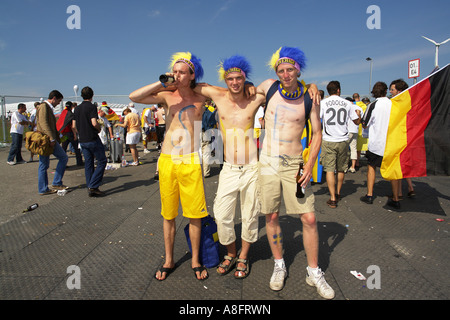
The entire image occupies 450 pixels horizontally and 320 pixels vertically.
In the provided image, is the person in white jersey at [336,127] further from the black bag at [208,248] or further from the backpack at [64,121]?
the backpack at [64,121]

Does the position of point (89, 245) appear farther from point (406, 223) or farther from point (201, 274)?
point (406, 223)

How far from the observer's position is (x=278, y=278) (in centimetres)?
267

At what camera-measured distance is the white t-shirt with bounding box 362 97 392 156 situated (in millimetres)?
4824

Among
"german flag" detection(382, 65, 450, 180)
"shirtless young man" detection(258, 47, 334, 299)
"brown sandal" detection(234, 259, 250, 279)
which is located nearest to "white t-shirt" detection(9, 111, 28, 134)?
"brown sandal" detection(234, 259, 250, 279)

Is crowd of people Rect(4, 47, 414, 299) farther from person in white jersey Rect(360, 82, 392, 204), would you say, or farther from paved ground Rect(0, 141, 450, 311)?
person in white jersey Rect(360, 82, 392, 204)

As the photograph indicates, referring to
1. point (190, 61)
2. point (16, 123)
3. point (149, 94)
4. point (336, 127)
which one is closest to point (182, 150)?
point (149, 94)

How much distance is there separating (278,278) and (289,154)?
1.23m

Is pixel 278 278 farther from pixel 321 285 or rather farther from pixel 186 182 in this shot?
pixel 186 182

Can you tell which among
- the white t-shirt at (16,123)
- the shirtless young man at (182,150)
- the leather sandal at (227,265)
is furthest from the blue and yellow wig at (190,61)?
the white t-shirt at (16,123)

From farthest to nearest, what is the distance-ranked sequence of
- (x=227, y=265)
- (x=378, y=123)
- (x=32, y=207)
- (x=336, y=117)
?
(x=336, y=117) < (x=32, y=207) < (x=378, y=123) < (x=227, y=265)

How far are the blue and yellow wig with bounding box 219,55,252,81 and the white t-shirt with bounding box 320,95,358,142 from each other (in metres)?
2.98
